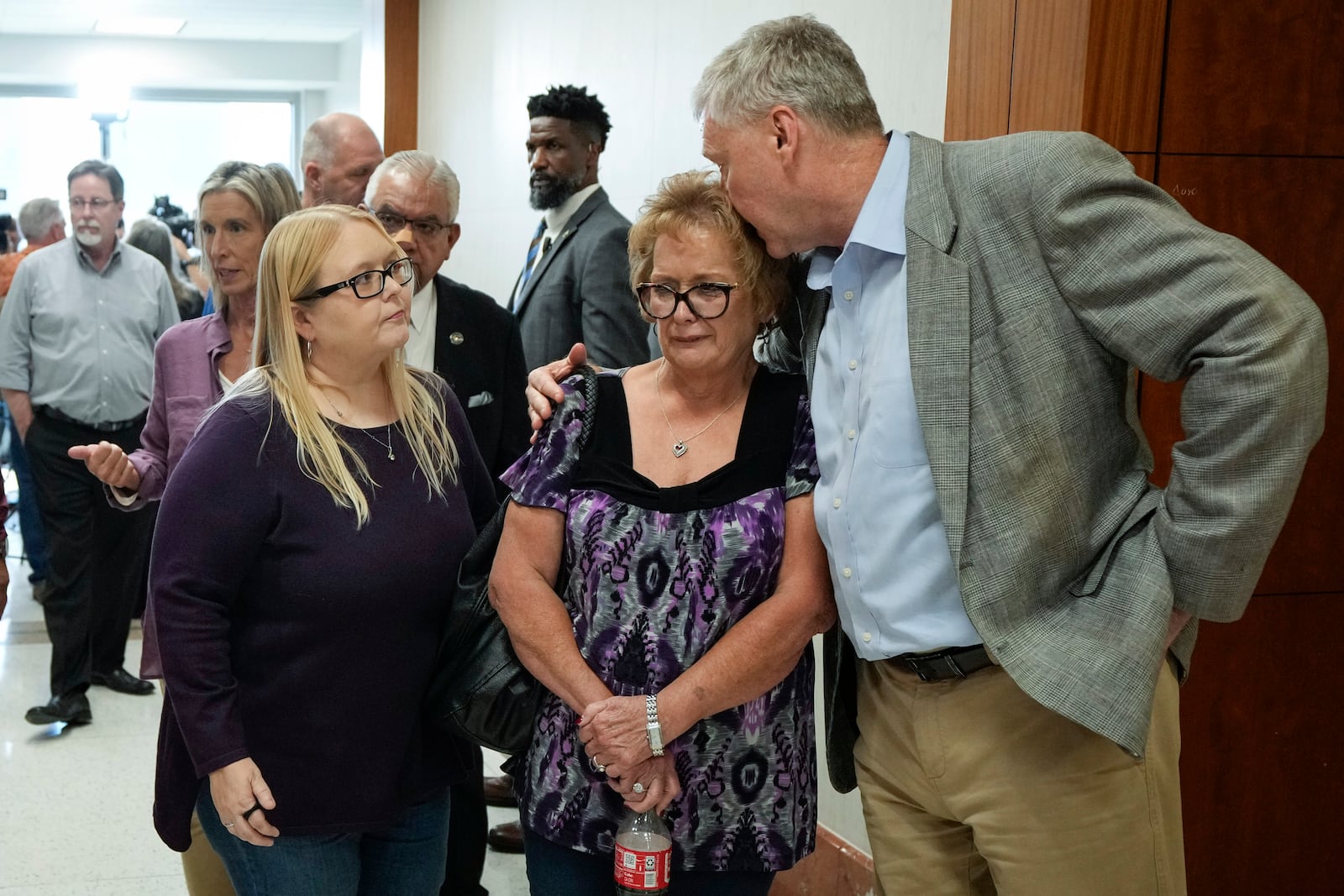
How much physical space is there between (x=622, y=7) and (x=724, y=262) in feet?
9.73

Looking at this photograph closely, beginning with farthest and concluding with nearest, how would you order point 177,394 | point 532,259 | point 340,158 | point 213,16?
1. point 213,16
2. point 532,259
3. point 340,158
4. point 177,394

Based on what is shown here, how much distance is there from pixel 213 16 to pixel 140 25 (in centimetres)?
106

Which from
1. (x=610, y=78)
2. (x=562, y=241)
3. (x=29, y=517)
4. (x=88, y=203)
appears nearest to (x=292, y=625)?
(x=562, y=241)

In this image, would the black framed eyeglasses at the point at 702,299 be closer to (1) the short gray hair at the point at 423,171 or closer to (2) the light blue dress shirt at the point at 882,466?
(2) the light blue dress shirt at the point at 882,466

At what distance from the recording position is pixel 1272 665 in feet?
8.19

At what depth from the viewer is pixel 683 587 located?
1.77 metres

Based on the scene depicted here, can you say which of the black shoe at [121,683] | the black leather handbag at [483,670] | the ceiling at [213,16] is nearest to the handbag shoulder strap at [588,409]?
the black leather handbag at [483,670]

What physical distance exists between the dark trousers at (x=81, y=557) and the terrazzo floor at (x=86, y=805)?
210 millimetres

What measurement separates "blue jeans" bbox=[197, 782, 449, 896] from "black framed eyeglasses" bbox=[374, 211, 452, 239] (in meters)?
1.33

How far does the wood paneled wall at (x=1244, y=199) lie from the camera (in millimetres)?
2227

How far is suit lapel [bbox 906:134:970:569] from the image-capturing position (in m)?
1.55

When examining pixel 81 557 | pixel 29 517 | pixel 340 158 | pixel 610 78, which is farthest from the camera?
pixel 29 517

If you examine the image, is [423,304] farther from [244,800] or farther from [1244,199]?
[1244,199]

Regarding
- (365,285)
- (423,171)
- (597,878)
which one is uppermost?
(423,171)
